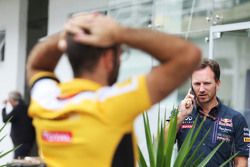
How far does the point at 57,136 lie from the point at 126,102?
28 cm

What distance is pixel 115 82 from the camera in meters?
1.96

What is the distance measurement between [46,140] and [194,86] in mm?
2135

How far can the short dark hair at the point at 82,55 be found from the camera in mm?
1823

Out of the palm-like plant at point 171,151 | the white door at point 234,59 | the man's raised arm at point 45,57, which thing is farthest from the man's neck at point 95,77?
the white door at point 234,59

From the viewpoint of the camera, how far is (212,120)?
3.87 meters

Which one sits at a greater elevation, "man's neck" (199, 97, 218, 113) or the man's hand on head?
the man's hand on head

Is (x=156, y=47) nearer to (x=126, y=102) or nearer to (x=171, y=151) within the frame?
(x=126, y=102)

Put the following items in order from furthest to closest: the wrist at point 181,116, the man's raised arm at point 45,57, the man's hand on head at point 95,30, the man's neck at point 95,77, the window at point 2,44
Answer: the window at point 2,44 < the wrist at point 181,116 < the man's raised arm at point 45,57 < the man's neck at point 95,77 < the man's hand on head at point 95,30

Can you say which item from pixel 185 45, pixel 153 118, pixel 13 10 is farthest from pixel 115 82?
pixel 13 10

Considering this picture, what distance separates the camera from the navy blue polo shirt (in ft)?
12.4

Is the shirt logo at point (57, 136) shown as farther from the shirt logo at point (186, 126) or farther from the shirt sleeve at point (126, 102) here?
the shirt logo at point (186, 126)

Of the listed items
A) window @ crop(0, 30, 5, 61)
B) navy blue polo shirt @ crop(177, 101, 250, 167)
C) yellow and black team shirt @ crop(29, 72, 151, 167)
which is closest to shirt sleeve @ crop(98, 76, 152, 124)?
yellow and black team shirt @ crop(29, 72, 151, 167)

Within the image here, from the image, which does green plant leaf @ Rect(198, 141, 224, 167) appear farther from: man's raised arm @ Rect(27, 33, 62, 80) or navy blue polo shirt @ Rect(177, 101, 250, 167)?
man's raised arm @ Rect(27, 33, 62, 80)

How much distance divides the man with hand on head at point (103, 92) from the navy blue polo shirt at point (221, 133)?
1.95m
